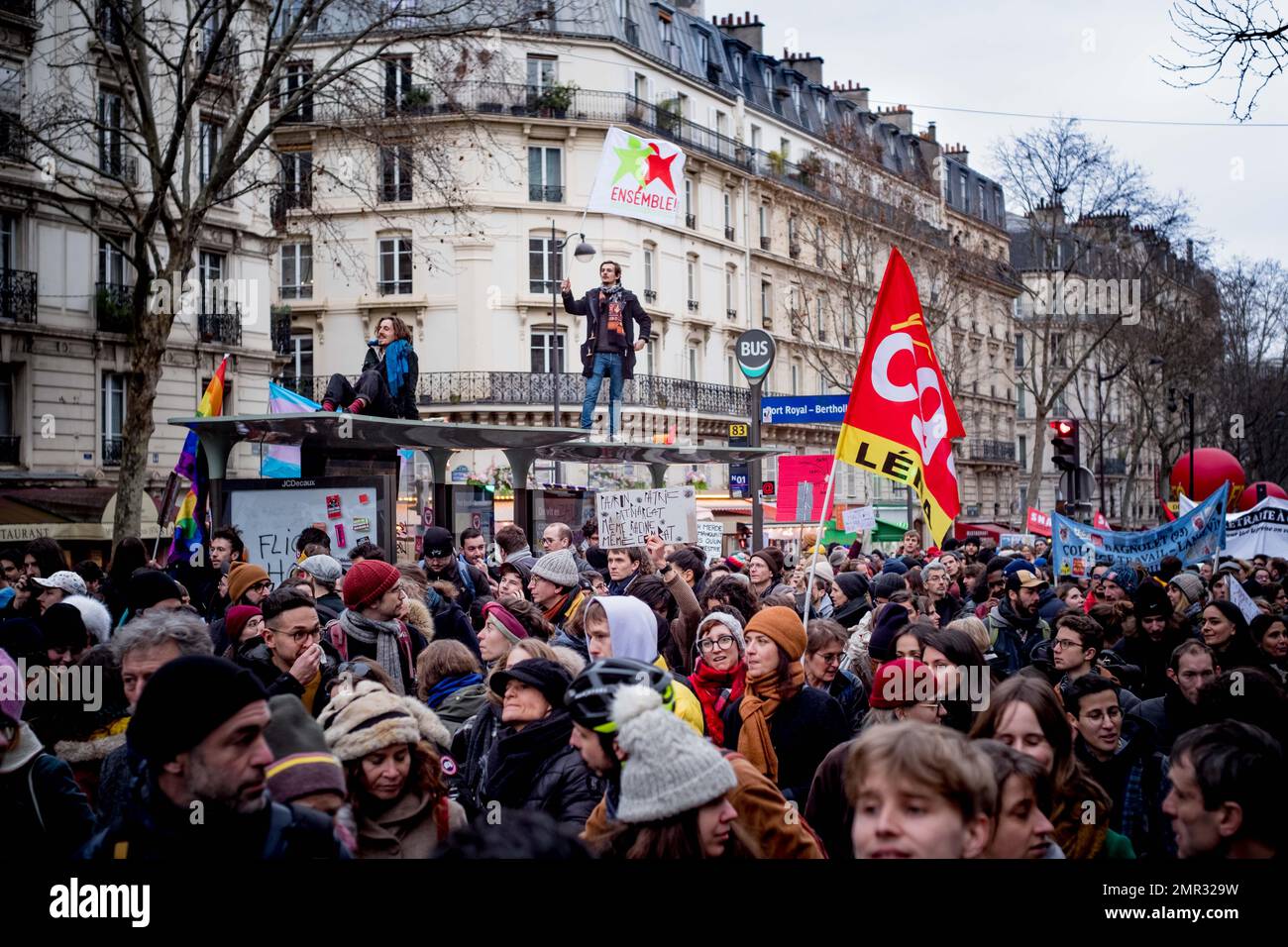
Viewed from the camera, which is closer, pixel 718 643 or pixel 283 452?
pixel 718 643

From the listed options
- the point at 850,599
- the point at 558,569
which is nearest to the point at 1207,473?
the point at 850,599

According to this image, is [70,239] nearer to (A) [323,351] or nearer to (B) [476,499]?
(B) [476,499]

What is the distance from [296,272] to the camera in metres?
44.0

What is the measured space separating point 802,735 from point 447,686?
1.60 metres

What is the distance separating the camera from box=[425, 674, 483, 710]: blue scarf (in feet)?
20.0

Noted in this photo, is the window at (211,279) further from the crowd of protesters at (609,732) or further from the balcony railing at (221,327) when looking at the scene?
the crowd of protesters at (609,732)

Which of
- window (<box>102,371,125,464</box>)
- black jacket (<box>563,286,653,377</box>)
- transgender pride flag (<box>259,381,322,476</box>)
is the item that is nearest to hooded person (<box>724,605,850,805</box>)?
transgender pride flag (<box>259,381,322,476</box>)

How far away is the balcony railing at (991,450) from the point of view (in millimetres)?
67250

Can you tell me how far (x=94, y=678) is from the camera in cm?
555

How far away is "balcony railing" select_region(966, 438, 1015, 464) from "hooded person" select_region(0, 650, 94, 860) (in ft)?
212

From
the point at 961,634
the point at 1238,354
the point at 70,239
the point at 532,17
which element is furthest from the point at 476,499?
the point at 1238,354

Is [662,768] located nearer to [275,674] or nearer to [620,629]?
[620,629]

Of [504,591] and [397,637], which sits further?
[504,591]
